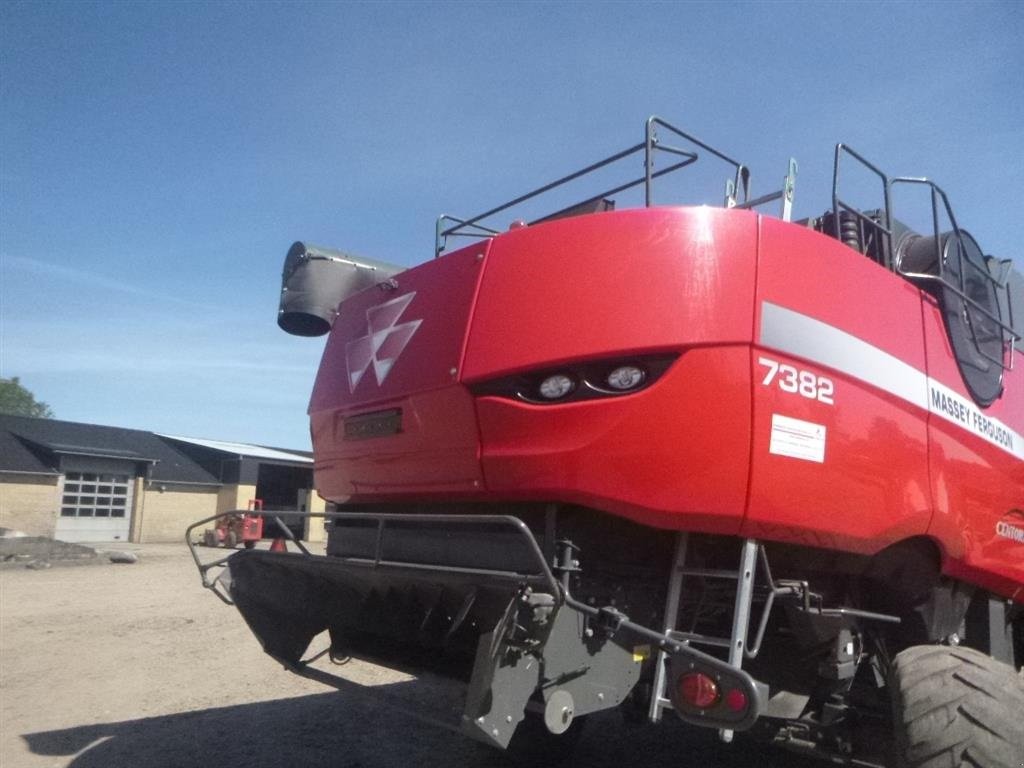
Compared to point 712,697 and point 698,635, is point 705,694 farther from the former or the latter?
point 698,635

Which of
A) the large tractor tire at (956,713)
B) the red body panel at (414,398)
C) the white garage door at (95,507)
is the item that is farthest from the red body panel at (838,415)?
the white garage door at (95,507)

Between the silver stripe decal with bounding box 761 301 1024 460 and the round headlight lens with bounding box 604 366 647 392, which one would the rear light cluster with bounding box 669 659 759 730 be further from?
the silver stripe decal with bounding box 761 301 1024 460

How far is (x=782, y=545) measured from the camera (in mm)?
3029

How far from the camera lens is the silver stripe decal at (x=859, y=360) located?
2.79m

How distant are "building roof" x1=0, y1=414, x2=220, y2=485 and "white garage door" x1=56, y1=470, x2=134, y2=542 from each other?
80cm

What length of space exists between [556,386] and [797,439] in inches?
32.5

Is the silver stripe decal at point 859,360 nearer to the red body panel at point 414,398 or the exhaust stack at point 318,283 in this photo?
the red body panel at point 414,398

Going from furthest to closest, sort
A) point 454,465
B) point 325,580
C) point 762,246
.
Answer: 1. point 325,580
2. point 454,465
3. point 762,246

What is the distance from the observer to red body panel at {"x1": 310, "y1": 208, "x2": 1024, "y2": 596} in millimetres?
2664

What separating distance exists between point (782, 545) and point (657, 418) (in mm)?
810

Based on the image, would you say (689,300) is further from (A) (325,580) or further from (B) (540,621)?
(A) (325,580)

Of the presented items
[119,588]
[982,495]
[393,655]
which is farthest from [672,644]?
[119,588]

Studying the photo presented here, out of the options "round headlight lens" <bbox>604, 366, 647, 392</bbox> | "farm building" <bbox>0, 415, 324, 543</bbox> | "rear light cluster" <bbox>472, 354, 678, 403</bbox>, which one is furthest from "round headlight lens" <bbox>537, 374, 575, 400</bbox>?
"farm building" <bbox>0, 415, 324, 543</bbox>

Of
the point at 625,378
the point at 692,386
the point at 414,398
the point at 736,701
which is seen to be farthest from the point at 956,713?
the point at 414,398
